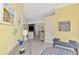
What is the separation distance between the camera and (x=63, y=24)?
201 cm

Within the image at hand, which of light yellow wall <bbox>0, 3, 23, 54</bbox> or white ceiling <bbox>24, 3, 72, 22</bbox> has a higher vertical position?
white ceiling <bbox>24, 3, 72, 22</bbox>

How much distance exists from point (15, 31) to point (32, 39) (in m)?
0.36

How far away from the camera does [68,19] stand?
2.00 metres

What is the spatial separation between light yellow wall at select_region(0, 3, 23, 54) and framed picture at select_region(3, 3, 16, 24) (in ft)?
0.19

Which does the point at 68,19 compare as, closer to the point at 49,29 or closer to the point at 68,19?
the point at 68,19

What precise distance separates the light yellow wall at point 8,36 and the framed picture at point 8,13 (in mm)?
59

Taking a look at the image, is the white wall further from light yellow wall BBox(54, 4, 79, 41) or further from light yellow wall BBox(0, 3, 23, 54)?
light yellow wall BBox(0, 3, 23, 54)

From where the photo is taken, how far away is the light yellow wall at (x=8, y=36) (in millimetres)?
1265

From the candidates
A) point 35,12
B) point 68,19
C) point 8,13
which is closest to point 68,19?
A: point 68,19

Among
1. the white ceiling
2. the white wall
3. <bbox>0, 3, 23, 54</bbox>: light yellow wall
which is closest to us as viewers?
<bbox>0, 3, 23, 54</bbox>: light yellow wall

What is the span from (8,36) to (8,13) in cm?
31

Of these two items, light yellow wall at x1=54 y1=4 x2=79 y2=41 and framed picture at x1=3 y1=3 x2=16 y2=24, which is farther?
light yellow wall at x1=54 y1=4 x2=79 y2=41

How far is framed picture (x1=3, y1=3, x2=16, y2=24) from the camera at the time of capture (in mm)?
1321

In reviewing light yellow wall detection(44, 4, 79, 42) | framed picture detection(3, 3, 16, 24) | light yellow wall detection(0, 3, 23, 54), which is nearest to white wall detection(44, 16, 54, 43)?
light yellow wall detection(44, 4, 79, 42)
